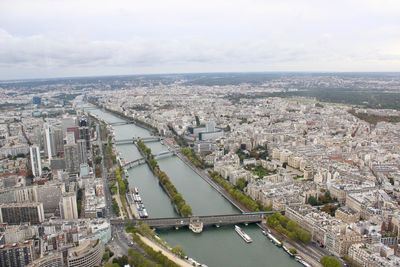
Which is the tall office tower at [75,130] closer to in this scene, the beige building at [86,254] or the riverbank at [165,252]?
the riverbank at [165,252]

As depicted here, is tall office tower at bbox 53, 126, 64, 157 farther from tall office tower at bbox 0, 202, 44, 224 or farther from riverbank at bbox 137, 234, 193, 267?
riverbank at bbox 137, 234, 193, 267

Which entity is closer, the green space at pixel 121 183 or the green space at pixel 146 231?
the green space at pixel 146 231

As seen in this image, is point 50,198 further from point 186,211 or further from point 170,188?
point 186,211

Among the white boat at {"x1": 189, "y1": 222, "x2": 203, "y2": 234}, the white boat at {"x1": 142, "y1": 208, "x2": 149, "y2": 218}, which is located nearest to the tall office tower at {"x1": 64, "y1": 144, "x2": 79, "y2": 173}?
the white boat at {"x1": 142, "y1": 208, "x2": 149, "y2": 218}

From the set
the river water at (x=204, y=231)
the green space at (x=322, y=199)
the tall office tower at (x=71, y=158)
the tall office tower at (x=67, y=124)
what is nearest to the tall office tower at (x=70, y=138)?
the tall office tower at (x=71, y=158)

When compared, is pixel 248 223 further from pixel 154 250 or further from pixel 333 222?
pixel 154 250

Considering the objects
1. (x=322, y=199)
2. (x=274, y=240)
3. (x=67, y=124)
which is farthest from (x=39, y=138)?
(x=274, y=240)
